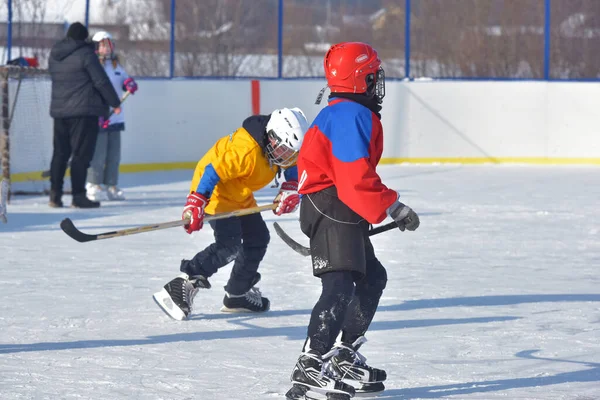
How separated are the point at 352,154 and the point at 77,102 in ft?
17.2

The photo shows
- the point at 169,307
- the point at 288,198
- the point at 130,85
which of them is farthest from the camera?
the point at 130,85

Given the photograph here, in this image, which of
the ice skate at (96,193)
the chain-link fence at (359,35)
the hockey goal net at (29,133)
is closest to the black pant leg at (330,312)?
the ice skate at (96,193)

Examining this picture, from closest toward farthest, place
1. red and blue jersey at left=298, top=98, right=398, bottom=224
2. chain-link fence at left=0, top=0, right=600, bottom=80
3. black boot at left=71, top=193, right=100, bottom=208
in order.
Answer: red and blue jersey at left=298, top=98, right=398, bottom=224
black boot at left=71, top=193, right=100, bottom=208
chain-link fence at left=0, top=0, right=600, bottom=80

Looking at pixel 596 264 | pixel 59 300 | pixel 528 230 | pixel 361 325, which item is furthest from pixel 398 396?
pixel 528 230

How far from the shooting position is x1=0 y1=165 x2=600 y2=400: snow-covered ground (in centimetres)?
360

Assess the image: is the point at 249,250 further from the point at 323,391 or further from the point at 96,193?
the point at 96,193

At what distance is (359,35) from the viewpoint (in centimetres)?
1268

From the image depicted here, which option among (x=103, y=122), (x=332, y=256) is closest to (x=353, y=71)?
(x=332, y=256)

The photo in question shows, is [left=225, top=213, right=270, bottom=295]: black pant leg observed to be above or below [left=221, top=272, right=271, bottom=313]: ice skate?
above

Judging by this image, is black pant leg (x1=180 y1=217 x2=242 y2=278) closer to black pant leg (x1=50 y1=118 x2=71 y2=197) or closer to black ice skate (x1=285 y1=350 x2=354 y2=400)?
black ice skate (x1=285 y1=350 x2=354 y2=400)

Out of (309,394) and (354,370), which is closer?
(309,394)

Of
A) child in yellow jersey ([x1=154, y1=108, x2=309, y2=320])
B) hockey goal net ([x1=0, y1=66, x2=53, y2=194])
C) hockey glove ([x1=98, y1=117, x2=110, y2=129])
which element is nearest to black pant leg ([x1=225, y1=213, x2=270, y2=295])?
child in yellow jersey ([x1=154, y1=108, x2=309, y2=320])

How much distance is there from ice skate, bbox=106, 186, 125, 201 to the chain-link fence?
10.3 ft

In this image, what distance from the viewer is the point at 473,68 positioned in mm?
12398
